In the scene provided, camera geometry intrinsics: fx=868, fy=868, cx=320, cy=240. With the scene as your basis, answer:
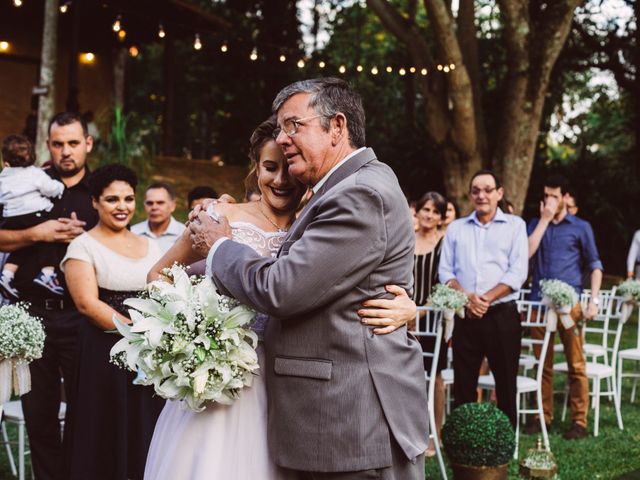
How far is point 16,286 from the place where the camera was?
510cm

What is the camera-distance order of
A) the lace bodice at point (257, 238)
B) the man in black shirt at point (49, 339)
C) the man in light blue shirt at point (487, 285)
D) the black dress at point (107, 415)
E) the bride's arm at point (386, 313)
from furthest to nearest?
the man in light blue shirt at point (487, 285), the man in black shirt at point (49, 339), the black dress at point (107, 415), the lace bodice at point (257, 238), the bride's arm at point (386, 313)

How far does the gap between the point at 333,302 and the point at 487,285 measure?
13.5 ft

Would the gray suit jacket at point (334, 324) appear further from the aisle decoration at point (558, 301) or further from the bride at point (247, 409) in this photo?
the aisle decoration at point (558, 301)

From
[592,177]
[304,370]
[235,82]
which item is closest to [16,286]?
[304,370]

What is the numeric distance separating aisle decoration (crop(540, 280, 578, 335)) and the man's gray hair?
4.44 m

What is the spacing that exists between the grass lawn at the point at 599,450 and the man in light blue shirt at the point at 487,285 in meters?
0.57

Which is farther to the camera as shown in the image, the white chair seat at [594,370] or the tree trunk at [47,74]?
the tree trunk at [47,74]

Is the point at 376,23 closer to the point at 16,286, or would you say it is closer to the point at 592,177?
the point at 592,177

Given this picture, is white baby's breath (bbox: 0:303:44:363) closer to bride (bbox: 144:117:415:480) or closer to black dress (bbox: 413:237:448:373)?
bride (bbox: 144:117:415:480)

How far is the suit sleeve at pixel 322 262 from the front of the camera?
2.65m

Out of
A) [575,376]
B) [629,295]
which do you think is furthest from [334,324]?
[629,295]

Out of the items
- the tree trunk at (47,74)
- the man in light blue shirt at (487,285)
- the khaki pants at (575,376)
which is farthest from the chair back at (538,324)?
the tree trunk at (47,74)

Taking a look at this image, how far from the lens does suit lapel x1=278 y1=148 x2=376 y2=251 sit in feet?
9.27

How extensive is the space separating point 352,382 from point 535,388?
188 inches
